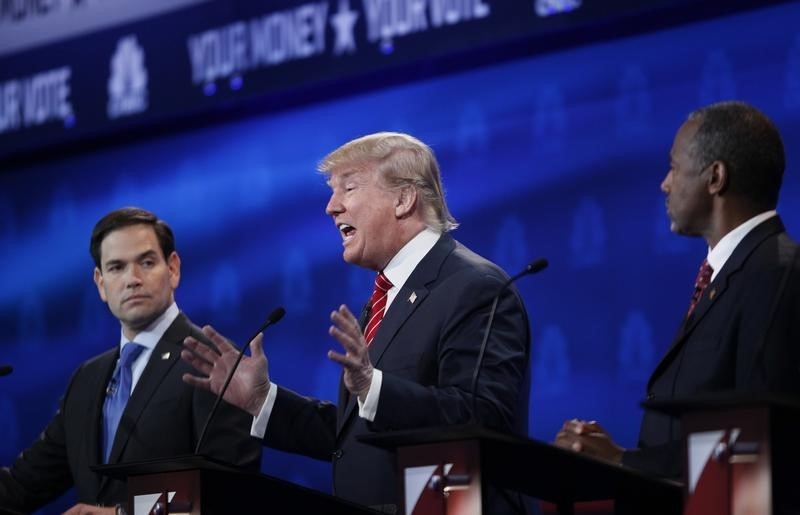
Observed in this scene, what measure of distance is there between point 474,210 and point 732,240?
2546mm

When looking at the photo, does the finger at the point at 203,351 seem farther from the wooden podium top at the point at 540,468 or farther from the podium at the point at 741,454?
the podium at the point at 741,454

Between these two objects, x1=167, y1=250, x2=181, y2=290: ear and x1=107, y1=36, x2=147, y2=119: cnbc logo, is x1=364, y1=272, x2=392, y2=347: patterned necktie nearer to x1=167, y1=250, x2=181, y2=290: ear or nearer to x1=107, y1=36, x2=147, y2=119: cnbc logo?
x1=167, y1=250, x2=181, y2=290: ear

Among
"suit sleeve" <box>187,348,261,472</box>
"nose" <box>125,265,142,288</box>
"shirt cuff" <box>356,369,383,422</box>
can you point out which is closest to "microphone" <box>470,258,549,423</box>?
"shirt cuff" <box>356,369,383,422</box>

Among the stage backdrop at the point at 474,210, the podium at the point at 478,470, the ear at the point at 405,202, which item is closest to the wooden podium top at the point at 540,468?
the podium at the point at 478,470

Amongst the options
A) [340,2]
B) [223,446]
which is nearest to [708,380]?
[223,446]

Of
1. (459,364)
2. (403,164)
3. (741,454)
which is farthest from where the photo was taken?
(403,164)

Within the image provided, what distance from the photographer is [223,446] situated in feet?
14.0

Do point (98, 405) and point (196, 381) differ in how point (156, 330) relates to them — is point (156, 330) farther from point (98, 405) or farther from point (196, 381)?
point (196, 381)

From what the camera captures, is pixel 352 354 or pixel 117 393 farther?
pixel 117 393

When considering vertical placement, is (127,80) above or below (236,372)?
above

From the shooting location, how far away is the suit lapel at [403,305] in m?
3.68

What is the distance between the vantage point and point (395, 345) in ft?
12.1

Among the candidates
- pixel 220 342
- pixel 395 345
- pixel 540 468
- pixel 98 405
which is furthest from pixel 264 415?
pixel 98 405

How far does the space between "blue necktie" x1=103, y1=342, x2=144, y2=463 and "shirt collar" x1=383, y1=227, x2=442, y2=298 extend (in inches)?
46.2
